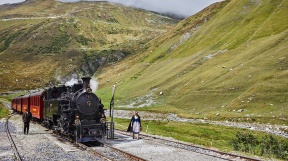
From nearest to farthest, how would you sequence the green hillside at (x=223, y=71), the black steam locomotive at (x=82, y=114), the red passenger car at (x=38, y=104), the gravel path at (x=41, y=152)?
the gravel path at (x=41, y=152)
the black steam locomotive at (x=82, y=114)
the red passenger car at (x=38, y=104)
the green hillside at (x=223, y=71)

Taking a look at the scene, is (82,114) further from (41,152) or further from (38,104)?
(38,104)

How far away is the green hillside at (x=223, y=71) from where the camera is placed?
2355 inches

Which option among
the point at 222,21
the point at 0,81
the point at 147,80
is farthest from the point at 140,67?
the point at 0,81

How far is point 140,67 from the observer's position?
408 ft

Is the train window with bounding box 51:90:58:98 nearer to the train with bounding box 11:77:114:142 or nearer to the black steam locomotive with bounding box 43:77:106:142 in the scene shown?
the train with bounding box 11:77:114:142

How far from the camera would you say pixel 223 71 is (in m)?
78.8

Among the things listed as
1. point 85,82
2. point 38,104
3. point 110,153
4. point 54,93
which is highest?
point 85,82

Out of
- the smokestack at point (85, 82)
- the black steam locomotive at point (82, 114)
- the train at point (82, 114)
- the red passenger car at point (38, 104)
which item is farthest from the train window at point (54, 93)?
the smokestack at point (85, 82)

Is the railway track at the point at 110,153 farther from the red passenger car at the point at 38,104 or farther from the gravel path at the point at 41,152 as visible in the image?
the red passenger car at the point at 38,104

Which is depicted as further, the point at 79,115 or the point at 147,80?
the point at 147,80

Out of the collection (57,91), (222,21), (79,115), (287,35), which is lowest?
(79,115)

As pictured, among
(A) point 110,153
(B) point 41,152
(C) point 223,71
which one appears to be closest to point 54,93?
(B) point 41,152

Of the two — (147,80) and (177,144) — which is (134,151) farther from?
(147,80)

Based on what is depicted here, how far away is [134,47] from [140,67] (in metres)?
73.2
